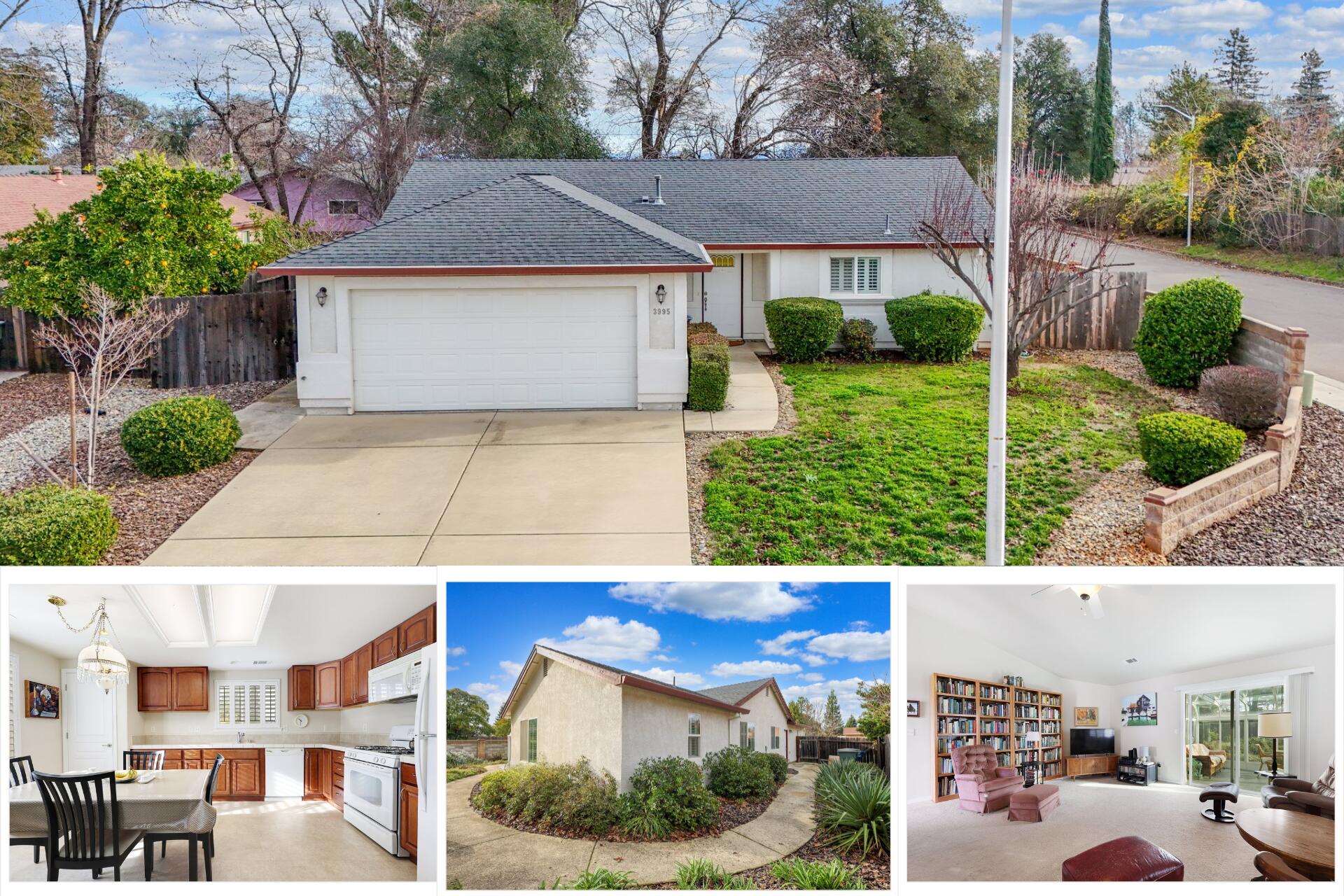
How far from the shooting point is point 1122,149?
46.1m

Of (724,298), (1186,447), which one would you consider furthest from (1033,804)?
(724,298)

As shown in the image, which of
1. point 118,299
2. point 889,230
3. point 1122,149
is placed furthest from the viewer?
point 1122,149

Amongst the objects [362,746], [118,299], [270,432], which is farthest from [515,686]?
[118,299]

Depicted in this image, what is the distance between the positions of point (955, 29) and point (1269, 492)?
29475 millimetres

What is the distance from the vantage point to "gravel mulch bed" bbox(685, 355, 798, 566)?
1108 centimetres

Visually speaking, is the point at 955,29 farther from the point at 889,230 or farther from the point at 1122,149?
the point at 889,230

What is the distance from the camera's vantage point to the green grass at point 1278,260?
2747 cm

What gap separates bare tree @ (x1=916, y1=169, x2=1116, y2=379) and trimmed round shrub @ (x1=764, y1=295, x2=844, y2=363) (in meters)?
2.21

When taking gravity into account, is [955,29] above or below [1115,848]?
above

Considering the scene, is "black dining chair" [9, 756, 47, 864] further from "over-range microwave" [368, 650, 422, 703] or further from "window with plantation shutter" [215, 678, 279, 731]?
"over-range microwave" [368, 650, 422, 703]

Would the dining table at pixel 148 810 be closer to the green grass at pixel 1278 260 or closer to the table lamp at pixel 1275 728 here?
the table lamp at pixel 1275 728

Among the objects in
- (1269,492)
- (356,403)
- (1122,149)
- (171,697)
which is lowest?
(171,697)

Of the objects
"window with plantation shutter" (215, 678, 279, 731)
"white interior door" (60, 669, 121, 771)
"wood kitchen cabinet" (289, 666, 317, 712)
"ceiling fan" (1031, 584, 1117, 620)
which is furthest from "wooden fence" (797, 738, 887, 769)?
"white interior door" (60, 669, 121, 771)

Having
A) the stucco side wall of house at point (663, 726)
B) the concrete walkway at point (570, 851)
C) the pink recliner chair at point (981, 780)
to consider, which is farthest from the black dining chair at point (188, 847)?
the pink recliner chair at point (981, 780)
